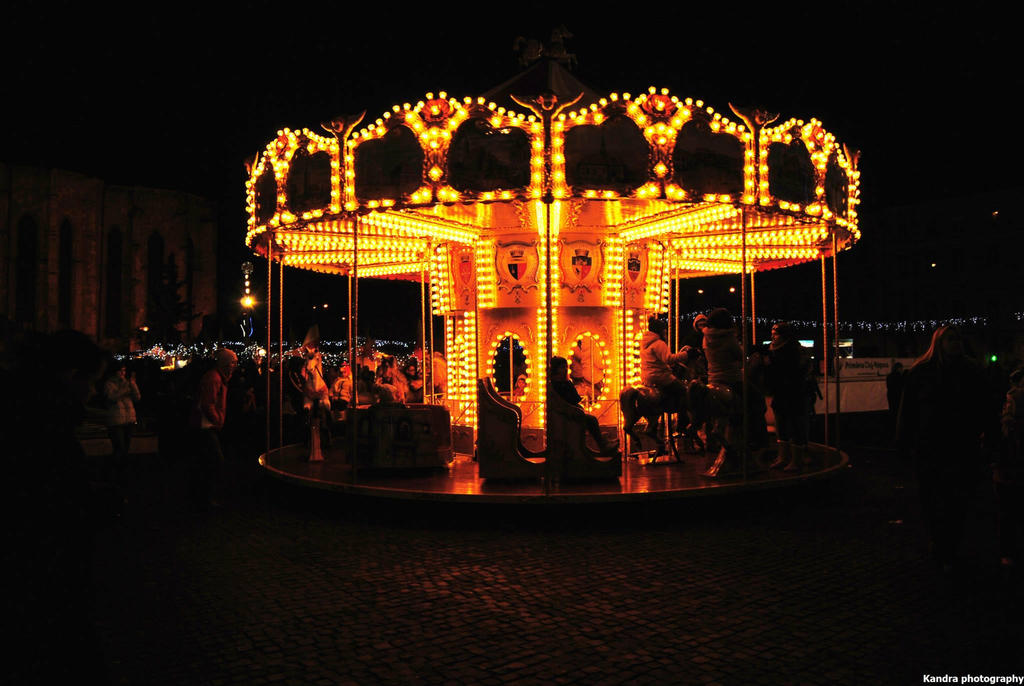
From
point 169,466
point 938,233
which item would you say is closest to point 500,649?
point 169,466

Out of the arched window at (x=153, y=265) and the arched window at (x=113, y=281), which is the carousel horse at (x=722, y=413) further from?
the arched window at (x=113, y=281)

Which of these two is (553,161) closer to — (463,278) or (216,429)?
(463,278)

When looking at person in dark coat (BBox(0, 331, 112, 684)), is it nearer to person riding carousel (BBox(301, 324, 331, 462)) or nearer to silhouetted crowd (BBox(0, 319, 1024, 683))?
silhouetted crowd (BBox(0, 319, 1024, 683))

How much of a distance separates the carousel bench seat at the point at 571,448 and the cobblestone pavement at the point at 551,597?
716 millimetres

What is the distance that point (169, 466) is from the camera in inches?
508

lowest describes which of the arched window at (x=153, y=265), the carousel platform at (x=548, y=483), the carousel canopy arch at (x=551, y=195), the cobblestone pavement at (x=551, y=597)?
the cobblestone pavement at (x=551, y=597)

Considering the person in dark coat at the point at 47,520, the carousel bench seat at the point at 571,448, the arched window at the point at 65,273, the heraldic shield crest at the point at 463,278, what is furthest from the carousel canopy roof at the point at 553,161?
the arched window at the point at 65,273

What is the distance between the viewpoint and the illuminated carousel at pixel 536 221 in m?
8.38

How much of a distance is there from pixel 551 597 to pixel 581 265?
276 inches

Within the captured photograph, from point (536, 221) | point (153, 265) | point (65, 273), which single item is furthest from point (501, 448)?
point (153, 265)

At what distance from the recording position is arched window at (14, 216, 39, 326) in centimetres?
4069

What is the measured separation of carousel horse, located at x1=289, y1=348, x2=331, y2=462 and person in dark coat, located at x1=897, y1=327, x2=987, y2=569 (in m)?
7.79

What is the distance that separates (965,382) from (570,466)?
4.16m

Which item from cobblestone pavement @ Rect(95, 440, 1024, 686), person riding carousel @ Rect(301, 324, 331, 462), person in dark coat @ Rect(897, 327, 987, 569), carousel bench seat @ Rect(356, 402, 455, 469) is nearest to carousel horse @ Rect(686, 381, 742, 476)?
cobblestone pavement @ Rect(95, 440, 1024, 686)
